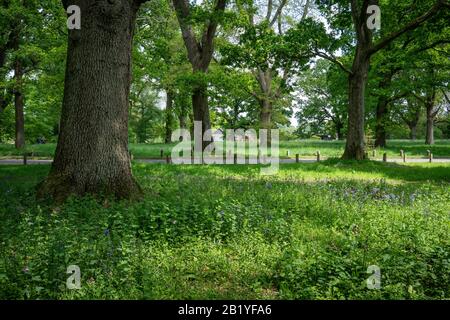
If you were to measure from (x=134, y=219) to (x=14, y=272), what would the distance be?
2449 mm

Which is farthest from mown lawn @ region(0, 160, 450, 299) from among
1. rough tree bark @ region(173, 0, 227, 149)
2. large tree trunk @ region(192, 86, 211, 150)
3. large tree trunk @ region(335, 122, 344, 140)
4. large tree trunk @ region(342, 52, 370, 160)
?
large tree trunk @ region(335, 122, 344, 140)

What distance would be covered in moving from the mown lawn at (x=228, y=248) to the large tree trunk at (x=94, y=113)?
685 millimetres

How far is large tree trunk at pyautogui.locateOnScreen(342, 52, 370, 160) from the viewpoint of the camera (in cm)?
2045

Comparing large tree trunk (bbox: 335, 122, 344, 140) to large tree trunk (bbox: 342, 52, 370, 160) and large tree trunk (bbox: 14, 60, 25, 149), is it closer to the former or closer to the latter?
large tree trunk (bbox: 342, 52, 370, 160)

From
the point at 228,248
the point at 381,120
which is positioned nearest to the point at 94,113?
the point at 228,248

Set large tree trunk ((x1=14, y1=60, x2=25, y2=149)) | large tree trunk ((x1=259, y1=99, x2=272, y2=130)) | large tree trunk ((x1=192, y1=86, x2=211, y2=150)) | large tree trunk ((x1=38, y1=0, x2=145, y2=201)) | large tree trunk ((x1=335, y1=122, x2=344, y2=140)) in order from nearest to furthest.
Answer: large tree trunk ((x1=38, y1=0, x2=145, y2=201)), large tree trunk ((x1=192, y1=86, x2=211, y2=150)), large tree trunk ((x1=14, y1=60, x2=25, y2=149)), large tree trunk ((x1=259, y1=99, x2=272, y2=130)), large tree trunk ((x1=335, y1=122, x2=344, y2=140))

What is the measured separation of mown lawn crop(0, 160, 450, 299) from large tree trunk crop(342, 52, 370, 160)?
11326 millimetres

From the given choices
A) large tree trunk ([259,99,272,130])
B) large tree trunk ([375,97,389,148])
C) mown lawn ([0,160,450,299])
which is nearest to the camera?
mown lawn ([0,160,450,299])

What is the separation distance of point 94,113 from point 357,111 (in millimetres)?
15134

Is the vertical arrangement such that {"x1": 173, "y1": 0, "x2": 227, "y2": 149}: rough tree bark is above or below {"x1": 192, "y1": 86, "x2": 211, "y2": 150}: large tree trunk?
above

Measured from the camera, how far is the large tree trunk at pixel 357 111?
67.1 feet

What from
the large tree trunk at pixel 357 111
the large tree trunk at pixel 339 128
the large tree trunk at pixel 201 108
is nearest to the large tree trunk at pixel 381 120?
the large tree trunk at pixel 357 111

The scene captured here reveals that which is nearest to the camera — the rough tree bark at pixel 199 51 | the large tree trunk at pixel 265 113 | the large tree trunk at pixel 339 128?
the rough tree bark at pixel 199 51

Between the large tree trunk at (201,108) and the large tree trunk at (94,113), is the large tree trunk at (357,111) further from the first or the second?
the large tree trunk at (94,113)
